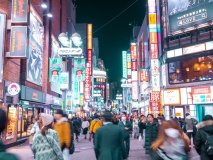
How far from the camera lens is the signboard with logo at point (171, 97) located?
3006cm

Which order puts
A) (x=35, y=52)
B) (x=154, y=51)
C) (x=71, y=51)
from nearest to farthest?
(x=35, y=52) < (x=71, y=51) < (x=154, y=51)

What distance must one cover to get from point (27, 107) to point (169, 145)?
66.8 ft

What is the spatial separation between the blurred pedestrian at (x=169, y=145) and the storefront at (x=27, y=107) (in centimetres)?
1780

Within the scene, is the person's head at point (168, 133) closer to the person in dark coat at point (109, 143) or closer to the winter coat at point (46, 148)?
the person in dark coat at point (109, 143)

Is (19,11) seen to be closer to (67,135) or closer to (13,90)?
(13,90)

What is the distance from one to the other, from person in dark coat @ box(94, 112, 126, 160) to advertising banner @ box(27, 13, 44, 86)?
19.0m

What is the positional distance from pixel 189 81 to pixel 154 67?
13.4 feet

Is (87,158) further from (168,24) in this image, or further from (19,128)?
(168,24)

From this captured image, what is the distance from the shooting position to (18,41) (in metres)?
18.6

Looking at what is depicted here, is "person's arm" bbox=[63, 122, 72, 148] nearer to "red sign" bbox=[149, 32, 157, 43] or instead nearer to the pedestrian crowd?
the pedestrian crowd

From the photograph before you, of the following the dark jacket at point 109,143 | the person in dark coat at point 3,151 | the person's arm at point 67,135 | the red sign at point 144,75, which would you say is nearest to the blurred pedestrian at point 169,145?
the dark jacket at point 109,143

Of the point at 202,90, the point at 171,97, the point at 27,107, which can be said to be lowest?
the point at 27,107

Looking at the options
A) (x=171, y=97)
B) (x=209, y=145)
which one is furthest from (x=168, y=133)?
(x=171, y=97)

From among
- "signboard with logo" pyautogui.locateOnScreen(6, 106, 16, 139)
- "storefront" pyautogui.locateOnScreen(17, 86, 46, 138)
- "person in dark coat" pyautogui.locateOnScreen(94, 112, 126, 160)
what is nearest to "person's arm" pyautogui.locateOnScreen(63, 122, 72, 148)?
"person in dark coat" pyautogui.locateOnScreen(94, 112, 126, 160)
